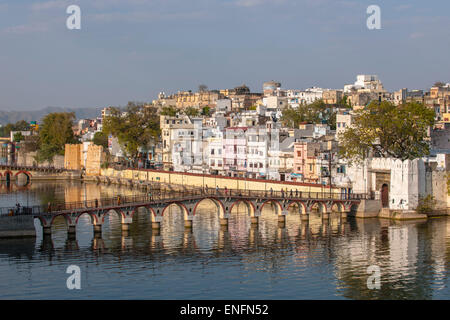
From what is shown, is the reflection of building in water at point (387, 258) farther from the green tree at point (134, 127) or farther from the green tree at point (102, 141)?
the green tree at point (102, 141)

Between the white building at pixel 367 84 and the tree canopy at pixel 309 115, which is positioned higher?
the white building at pixel 367 84

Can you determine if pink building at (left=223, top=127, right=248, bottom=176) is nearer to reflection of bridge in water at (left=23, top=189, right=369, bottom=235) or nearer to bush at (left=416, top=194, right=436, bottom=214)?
reflection of bridge in water at (left=23, top=189, right=369, bottom=235)

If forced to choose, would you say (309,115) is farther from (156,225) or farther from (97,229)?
(97,229)

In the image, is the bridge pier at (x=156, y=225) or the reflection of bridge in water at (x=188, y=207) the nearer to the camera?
the reflection of bridge in water at (x=188, y=207)

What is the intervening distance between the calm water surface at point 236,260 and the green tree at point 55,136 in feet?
284

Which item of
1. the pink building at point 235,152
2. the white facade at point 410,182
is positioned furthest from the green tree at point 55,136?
the white facade at point 410,182

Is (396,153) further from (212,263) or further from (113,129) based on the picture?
(113,129)

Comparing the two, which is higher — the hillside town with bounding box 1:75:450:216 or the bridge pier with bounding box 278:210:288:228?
the hillside town with bounding box 1:75:450:216

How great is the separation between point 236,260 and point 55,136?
360 ft

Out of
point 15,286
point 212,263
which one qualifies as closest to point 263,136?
point 212,263

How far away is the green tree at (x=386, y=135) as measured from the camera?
74.9 meters

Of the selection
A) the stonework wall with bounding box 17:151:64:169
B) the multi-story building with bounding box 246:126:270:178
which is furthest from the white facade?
the stonework wall with bounding box 17:151:64:169

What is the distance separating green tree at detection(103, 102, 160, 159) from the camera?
12950cm

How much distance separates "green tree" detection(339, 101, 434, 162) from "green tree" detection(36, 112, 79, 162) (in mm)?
87806
